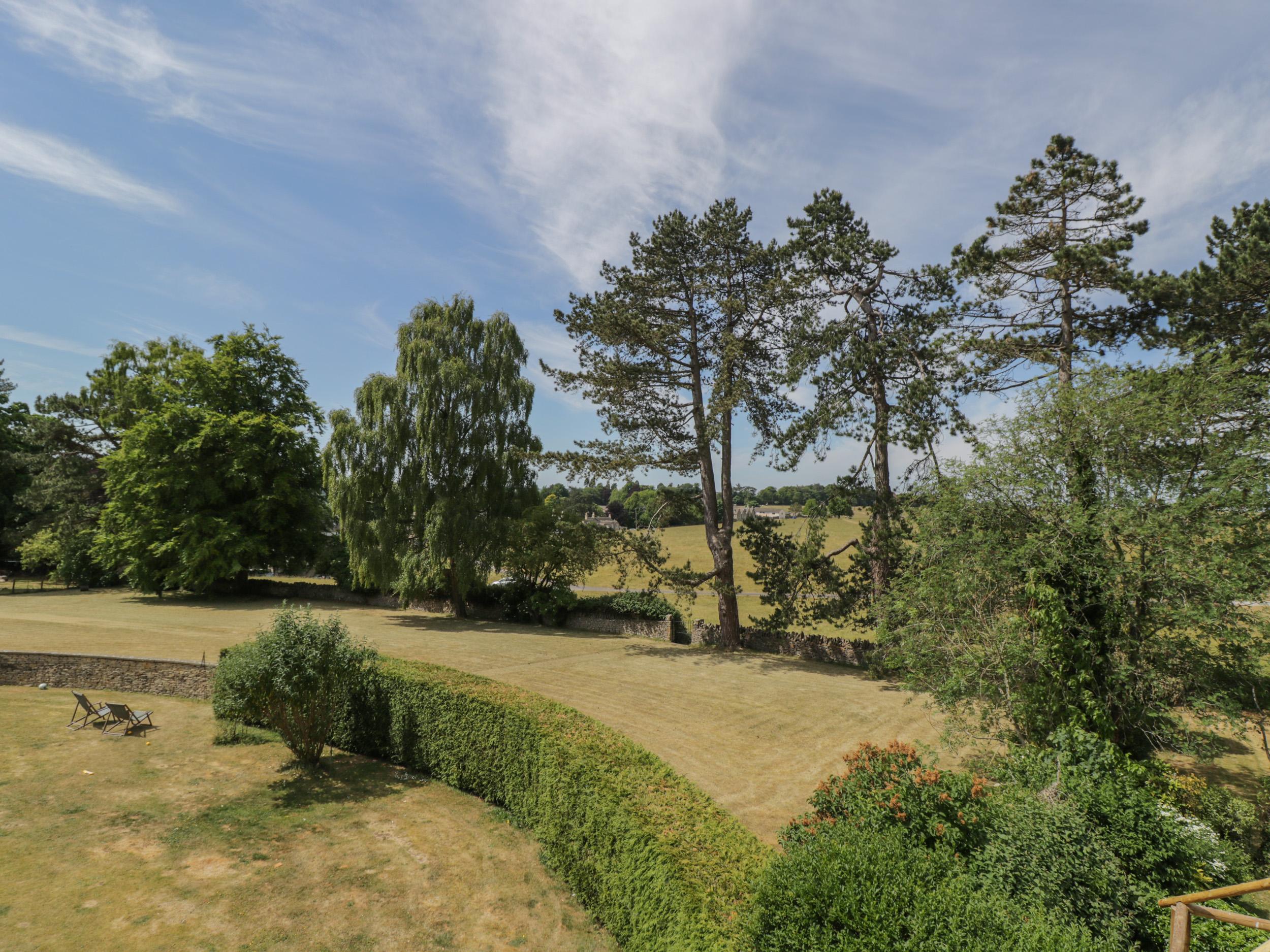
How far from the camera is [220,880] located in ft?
27.2

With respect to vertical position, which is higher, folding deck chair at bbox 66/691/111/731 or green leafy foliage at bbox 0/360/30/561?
green leafy foliage at bbox 0/360/30/561

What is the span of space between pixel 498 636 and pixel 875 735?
54.7 ft

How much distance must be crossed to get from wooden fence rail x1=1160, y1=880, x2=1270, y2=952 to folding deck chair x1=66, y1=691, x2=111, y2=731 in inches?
753

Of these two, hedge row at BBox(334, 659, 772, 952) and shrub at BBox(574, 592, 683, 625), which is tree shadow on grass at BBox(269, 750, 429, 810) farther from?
shrub at BBox(574, 592, 683, 625)

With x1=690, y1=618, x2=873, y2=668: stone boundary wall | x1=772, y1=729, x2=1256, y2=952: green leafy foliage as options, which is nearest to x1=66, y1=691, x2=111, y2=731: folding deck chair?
x1=772, y1=729, x2=1256, y2=952: green leafy foliage

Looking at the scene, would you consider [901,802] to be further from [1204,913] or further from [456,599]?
[456,599]

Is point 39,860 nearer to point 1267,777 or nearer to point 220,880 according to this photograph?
point 220,880

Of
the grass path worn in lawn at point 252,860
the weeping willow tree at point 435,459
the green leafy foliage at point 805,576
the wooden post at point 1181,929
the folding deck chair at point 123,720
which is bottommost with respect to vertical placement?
the grass path worn in lawn at point 252,860

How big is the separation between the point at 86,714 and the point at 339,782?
812cm

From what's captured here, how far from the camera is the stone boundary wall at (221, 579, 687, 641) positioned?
27.0 metres

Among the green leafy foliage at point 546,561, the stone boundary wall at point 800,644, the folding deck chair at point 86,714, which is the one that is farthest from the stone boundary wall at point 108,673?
the stone boundary wall at point 800,644

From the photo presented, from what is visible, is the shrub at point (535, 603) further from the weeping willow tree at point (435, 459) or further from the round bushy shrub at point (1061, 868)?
the round bushy shrub at point (1061, 868)

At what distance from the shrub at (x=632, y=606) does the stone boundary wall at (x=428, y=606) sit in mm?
183

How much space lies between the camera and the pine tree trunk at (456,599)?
29188 millimetres
